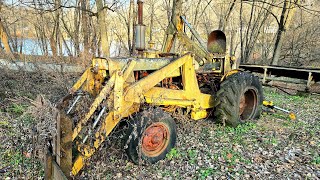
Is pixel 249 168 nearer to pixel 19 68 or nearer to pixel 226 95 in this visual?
pixel 226 95

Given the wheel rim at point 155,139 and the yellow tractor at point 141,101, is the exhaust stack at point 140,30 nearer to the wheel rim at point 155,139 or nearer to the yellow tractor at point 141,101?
the yellow tractor at point 141,101

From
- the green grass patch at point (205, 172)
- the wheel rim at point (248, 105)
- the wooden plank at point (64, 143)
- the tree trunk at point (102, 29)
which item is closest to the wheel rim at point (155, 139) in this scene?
the green grass patch at point (205, 172)

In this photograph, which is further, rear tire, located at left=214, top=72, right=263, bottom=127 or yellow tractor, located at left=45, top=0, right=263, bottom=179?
rear tire, located at left=214, top=72, right=263, bottom=127

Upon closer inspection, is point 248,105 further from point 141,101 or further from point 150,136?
point 141,101

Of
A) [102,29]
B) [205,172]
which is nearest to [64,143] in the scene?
[205,172]

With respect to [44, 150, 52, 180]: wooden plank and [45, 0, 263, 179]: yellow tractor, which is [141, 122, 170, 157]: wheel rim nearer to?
[45, 0, 263, 179]: yellow tractor

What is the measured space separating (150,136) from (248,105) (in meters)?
3.07

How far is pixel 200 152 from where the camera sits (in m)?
4.53

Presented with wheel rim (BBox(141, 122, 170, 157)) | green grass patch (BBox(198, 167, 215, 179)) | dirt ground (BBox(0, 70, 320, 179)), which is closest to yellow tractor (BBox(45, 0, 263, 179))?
wheel rim (BBox(141, 122, 170, 157))

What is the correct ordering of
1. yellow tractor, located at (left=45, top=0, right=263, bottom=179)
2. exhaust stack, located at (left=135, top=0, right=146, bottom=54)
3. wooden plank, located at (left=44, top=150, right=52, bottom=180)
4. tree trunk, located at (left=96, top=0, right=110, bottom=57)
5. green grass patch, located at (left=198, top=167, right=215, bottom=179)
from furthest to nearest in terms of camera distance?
tree trunk, located at (left=96, top=0, right=110, bottom=57) < exhaust stack, located at (left=135, top=0, right=146, bottom=54) < green grass patch, located at (left=198, top=167, right=215, bottom=179) < yellow tractor, located at (left=45, top=0, right=263, bottom=179) < wooden plank, located at (left=44, top=150, right=52, bottom=180)

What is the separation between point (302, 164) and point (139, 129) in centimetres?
262

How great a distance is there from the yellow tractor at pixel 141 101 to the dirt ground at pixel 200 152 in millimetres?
234

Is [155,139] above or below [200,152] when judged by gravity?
above

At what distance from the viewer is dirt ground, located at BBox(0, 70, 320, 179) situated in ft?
12.0
